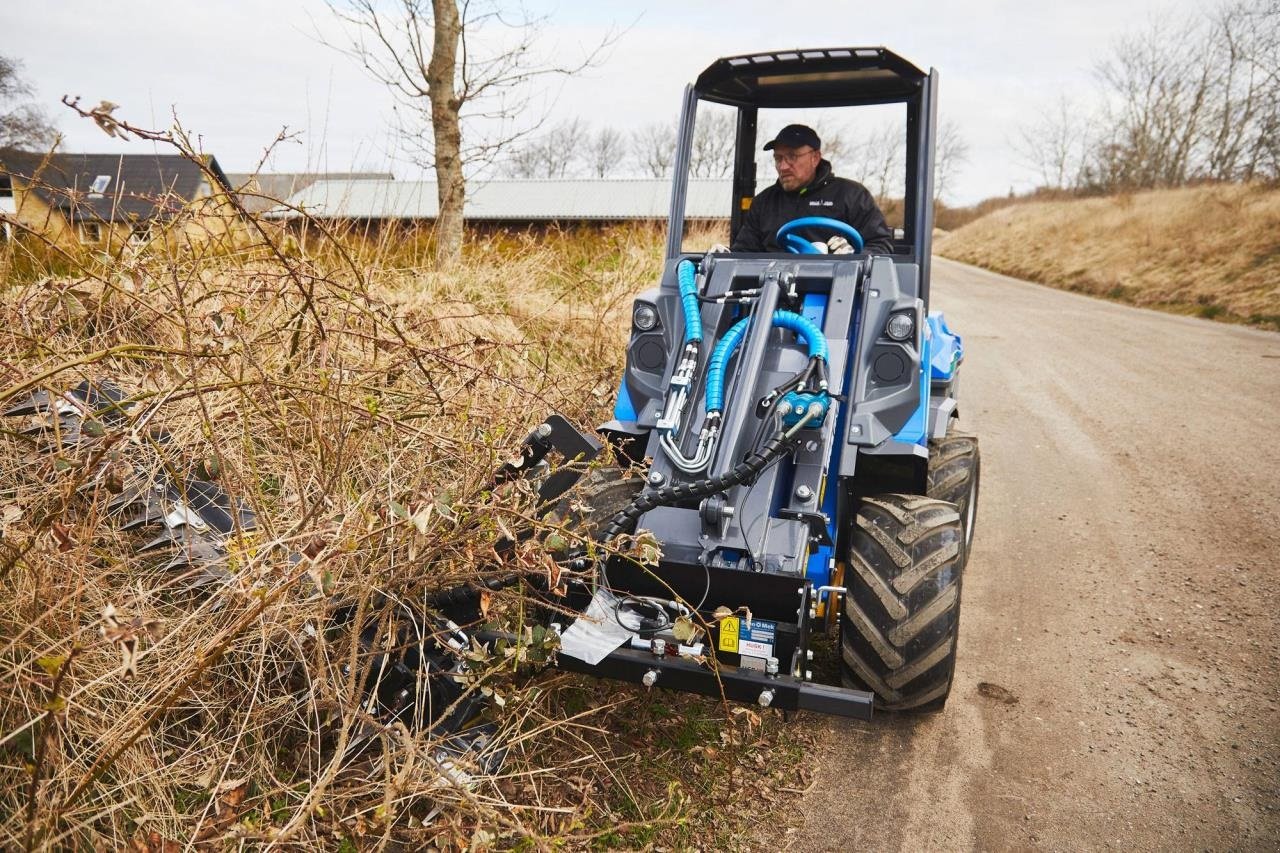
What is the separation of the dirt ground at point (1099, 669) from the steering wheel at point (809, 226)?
196 cm

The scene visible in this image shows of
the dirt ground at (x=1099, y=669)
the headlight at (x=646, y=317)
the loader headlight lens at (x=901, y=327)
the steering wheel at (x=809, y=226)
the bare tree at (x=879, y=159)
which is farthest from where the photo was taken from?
the bare tree at (x=879, y=159)

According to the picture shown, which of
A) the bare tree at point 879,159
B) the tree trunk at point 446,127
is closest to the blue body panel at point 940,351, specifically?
the bare tree at point 879,159

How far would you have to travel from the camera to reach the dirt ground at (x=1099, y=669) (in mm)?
2949

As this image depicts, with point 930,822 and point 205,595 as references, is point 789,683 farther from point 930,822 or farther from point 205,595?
point 205,595

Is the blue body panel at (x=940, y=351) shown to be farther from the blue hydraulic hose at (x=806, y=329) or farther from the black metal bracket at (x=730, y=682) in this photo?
the black metal bracket at (x=730, y=682)

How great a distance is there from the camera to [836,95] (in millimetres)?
4465

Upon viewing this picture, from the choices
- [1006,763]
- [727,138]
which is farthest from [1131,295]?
[1006,763]

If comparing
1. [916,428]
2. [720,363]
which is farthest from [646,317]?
[916,428]

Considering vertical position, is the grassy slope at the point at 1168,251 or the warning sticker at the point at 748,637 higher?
the grassy slope at the point at 1168,251

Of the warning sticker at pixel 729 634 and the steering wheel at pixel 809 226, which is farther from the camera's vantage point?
the steering wheel at pixel 809 226

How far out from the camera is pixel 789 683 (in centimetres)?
270

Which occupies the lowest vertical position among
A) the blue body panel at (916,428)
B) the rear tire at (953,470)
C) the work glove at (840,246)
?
the rear tire at (953,470)

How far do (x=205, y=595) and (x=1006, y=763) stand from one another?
9.81 feet

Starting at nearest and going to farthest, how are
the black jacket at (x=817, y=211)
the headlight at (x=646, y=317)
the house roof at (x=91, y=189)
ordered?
the house roof at (x=91, y=189)
the headlight at (x=646, y=317)
the black jacket at (x=817, y=211)
